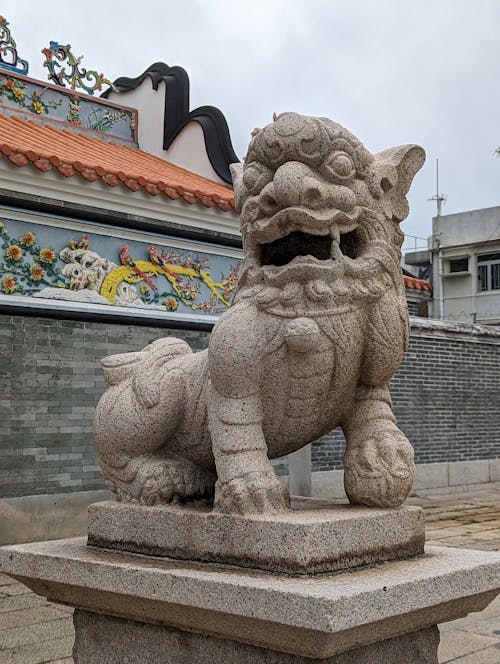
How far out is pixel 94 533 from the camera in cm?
297

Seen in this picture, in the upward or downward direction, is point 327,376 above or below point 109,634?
above

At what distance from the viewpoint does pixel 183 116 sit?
9.60 m

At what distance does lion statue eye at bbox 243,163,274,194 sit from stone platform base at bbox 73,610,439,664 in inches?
57.3

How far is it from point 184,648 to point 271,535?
0.56m

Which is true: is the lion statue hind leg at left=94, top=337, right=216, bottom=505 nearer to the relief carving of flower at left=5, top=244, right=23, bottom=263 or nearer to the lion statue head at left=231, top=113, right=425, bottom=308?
the lion statue head at left=231, top=113, right=425, bottom=308

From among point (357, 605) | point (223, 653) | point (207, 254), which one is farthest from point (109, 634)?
point (207, 254)

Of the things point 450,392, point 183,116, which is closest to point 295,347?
point 183,116

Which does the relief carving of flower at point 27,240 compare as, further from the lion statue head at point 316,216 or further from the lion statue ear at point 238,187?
the lion statue head at point 316,216

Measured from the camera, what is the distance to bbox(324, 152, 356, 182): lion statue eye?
2.69 metres

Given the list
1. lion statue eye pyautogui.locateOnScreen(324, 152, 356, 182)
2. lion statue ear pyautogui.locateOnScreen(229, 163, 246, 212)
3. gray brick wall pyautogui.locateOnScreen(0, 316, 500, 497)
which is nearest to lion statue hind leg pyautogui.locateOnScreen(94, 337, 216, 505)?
lion statue ear pyautogui.locateOnScreen(229, 163, 246, 212)

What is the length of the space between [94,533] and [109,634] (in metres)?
0.35

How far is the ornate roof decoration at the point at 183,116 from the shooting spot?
897cm

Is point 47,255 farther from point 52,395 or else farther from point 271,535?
point 271,535

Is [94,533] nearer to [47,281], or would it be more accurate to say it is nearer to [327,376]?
[327,376]
